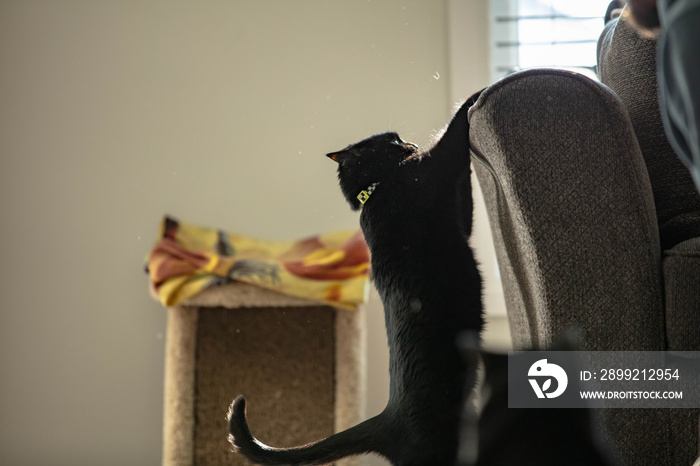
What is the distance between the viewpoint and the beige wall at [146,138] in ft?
6.27

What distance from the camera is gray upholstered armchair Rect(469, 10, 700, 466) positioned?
24.7 inches

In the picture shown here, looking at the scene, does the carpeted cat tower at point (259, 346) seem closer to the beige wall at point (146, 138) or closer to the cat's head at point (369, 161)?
the beige wall at point (146, 138)

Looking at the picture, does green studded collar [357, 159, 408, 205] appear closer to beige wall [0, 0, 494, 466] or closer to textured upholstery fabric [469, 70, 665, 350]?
textured upholstery fabric [469, 70, 665, 350]

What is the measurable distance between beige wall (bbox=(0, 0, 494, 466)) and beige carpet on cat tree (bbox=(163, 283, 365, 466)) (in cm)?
48

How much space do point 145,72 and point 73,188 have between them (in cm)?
46

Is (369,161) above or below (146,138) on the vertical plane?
below

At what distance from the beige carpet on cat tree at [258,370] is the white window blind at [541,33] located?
103 centimetres

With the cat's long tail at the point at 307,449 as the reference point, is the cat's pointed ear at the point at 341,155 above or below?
above

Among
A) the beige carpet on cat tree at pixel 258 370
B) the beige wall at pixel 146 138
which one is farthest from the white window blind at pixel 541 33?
the beige carpet on cat tree at pixel 258 370

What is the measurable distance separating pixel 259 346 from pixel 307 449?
2.92 feet

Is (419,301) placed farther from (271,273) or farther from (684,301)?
(271,273)

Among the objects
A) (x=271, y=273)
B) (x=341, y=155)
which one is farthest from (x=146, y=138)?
(x=341, y=155)

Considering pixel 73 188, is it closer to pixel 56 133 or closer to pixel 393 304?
pixel 56 133

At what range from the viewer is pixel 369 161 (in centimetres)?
83
